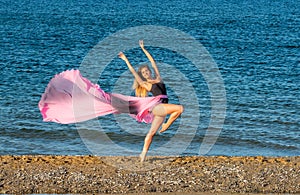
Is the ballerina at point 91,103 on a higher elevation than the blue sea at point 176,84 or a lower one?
higher

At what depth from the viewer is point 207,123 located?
2748 centimetres

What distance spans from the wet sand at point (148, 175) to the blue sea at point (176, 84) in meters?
4.17

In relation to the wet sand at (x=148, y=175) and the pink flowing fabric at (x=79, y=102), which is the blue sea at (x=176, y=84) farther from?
the pink flowing fabric at (x=79, y=102)

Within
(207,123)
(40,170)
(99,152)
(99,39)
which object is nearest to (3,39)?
(99,39)

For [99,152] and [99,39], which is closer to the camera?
[99,152]

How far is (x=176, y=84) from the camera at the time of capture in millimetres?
35406

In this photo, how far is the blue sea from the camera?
24.6 metres

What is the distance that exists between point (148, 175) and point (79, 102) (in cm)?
213

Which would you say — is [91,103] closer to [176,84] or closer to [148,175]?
[148,175]

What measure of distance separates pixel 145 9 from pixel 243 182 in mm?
88374

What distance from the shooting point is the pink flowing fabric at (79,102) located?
17156mm

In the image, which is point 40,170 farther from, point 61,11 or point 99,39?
point 61,11

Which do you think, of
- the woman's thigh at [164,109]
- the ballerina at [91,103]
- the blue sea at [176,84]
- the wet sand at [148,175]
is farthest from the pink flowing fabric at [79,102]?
the blue sea at [176,84]

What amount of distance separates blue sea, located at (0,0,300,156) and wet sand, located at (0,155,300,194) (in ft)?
13.7
